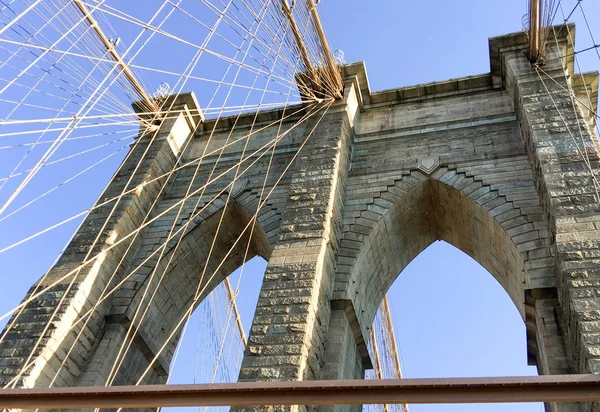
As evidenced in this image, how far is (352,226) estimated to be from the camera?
9.64 m

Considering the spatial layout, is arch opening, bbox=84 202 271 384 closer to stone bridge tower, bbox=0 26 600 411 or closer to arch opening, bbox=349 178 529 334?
stone bridge tower, bbox=0 26 600 411

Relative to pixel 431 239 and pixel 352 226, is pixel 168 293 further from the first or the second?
pixel 431 239

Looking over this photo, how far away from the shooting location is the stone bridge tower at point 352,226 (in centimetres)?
749

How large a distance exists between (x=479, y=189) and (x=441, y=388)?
21.3ft

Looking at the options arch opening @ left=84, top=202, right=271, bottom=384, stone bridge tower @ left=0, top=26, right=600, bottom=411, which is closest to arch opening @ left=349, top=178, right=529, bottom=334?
stone bridge tower @ left=0, top=26, right=600, bottom=411

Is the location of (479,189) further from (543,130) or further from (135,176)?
(135,176)

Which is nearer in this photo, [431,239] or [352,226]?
[352,226]

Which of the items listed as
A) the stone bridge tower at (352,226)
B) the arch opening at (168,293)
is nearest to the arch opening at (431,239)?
the stone bridge tower at (352,226)

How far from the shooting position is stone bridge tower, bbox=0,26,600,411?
7.49m

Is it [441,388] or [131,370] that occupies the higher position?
[131,370]

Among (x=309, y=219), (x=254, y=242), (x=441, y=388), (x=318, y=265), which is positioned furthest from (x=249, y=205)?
(x=441, y=388)

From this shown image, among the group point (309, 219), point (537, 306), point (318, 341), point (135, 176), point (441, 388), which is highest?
point (135, 176)

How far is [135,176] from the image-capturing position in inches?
442

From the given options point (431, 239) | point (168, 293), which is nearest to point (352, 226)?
point (431, 239)
